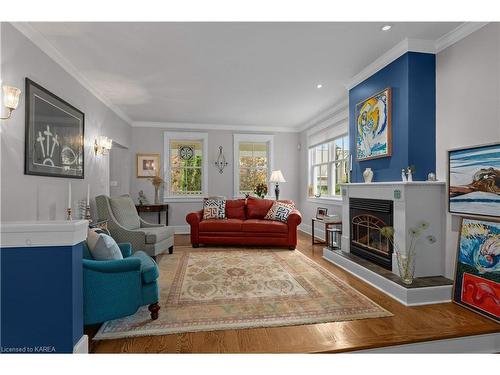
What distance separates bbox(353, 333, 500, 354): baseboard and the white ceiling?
2731 mm

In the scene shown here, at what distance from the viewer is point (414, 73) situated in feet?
9.58

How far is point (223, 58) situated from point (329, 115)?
283 centimetres

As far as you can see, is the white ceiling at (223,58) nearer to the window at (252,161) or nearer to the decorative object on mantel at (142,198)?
the window at (252,161)

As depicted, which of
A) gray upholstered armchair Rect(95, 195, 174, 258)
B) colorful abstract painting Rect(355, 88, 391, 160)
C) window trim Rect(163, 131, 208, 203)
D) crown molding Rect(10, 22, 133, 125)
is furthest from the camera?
window trim Rect(163, 131, 208, 203)

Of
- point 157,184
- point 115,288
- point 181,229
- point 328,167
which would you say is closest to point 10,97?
point 115,288

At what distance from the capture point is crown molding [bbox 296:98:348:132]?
475 centimetres

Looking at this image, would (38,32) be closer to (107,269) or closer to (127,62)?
(127,62)

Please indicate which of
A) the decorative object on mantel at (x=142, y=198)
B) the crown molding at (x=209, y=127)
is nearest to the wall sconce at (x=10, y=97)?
the decorative object on mantel at (x=142, y=198)

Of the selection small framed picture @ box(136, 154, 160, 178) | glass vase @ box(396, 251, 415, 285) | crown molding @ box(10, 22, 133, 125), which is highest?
crown molding @ box(10, 22, 133, 125)

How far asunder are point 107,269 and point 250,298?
136cm

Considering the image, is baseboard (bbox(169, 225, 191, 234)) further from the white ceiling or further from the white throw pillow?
the white throw pillow

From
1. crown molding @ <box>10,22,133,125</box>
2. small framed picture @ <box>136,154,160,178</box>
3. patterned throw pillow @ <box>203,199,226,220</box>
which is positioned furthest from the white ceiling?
patterned throw pillow @ <box>203,199,226,220</box>

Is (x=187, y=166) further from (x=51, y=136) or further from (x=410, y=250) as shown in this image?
(x=410, y=250)
